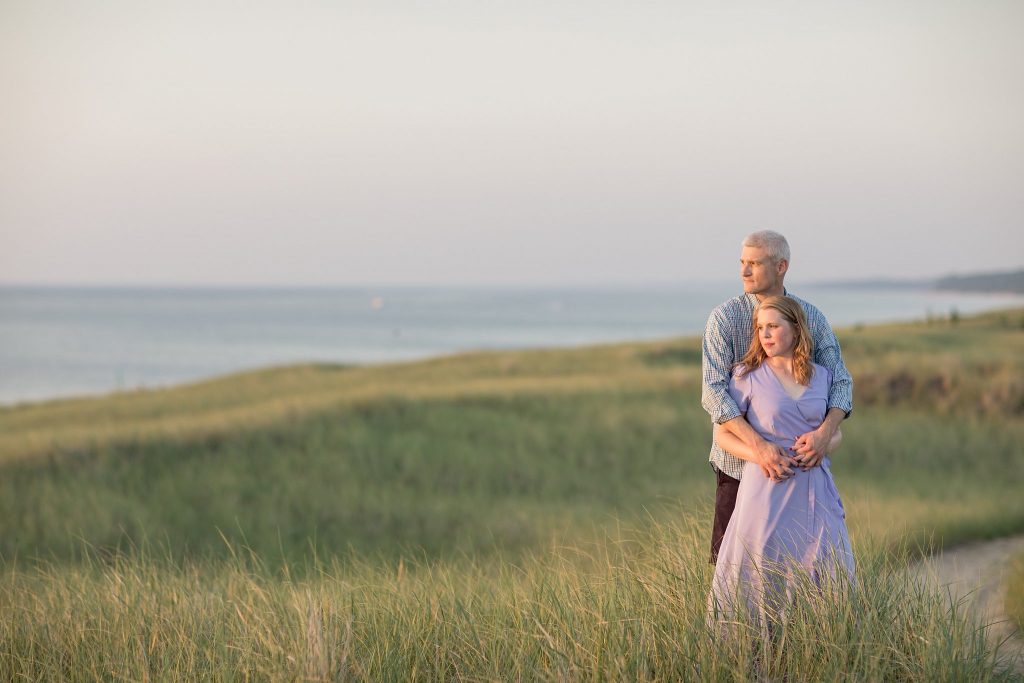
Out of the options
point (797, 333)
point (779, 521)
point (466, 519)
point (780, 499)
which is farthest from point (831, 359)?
point (466, 519)

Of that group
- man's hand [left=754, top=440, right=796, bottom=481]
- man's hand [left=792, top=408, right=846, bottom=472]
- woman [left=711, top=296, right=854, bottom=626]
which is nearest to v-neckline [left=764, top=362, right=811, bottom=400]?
woman [left=711, top=296, right=854, bottom=626]

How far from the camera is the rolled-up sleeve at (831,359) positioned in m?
5.19

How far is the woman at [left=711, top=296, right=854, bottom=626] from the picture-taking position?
5.04 meters

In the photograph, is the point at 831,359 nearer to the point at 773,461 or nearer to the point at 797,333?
the point at 797,333

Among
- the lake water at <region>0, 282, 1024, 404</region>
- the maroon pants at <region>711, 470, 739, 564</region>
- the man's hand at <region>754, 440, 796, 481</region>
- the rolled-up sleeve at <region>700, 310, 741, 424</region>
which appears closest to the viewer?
the man's hand at <region>754, 440, 796, 481</region>

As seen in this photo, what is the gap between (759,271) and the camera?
16.8ft

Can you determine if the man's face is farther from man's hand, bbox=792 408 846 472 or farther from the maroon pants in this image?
the maroon pants

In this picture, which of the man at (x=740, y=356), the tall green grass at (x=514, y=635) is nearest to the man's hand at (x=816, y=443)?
the man at (x=740, y=356)

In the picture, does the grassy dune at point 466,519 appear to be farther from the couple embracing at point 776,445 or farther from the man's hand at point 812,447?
the man's hand at point 812,447

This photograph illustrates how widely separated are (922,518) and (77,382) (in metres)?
65.1

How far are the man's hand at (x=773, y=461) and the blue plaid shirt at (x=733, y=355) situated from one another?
0.74 feet

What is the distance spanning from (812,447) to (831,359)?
1.88 feet

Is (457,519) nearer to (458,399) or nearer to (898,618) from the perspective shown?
(458,399)

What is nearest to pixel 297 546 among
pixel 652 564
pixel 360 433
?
pixel 360 433
